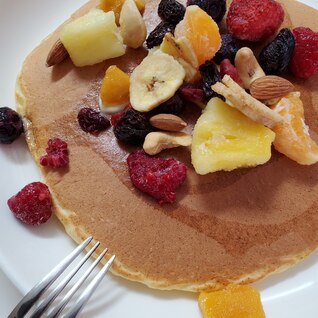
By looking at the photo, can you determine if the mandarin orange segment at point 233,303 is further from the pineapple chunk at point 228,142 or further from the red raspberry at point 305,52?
the red raspberry at point 305,52

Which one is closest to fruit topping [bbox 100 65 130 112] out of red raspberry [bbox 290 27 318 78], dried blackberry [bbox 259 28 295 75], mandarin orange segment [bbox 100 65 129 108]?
mandarin orange segment [bbox 100 65 129 108]

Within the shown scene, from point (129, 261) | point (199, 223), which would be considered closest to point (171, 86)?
point (199, 223)

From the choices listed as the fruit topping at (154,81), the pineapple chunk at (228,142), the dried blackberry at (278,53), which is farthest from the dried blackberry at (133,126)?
the dried blackberry at (278,53)

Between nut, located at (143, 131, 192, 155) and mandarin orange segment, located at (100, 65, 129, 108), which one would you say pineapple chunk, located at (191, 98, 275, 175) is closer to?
nut, located at (143, 131, 192, 155)

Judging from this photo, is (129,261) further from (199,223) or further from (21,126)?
(21,126)

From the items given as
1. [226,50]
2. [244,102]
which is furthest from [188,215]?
[226,50]
